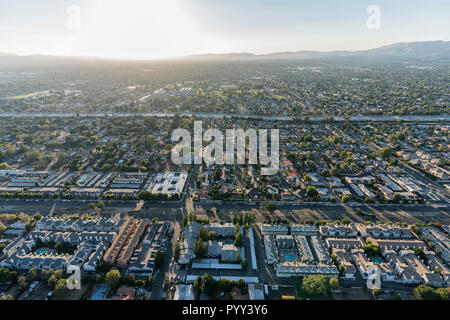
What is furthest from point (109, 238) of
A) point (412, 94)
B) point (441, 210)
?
point (412, 94)

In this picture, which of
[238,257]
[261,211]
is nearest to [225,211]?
[261,211]

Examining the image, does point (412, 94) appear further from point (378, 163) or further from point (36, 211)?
point (36, 211)

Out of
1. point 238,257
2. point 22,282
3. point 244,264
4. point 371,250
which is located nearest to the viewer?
point 22,282

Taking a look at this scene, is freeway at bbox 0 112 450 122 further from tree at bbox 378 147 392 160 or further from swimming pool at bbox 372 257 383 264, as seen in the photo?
swimming pool at bbox 372 257 383 264

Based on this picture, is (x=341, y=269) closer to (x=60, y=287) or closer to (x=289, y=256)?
(x=289, y=256)

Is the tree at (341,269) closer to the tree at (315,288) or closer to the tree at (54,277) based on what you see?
the tree at (315,288)

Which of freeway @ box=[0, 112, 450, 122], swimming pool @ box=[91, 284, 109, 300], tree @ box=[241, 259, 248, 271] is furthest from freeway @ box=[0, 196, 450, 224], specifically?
freeway @ box=[0, 112, 450, 122]

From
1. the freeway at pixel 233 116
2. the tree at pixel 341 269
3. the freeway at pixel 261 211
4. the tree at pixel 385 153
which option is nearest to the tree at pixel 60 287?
the freeway at pixel 261 211
